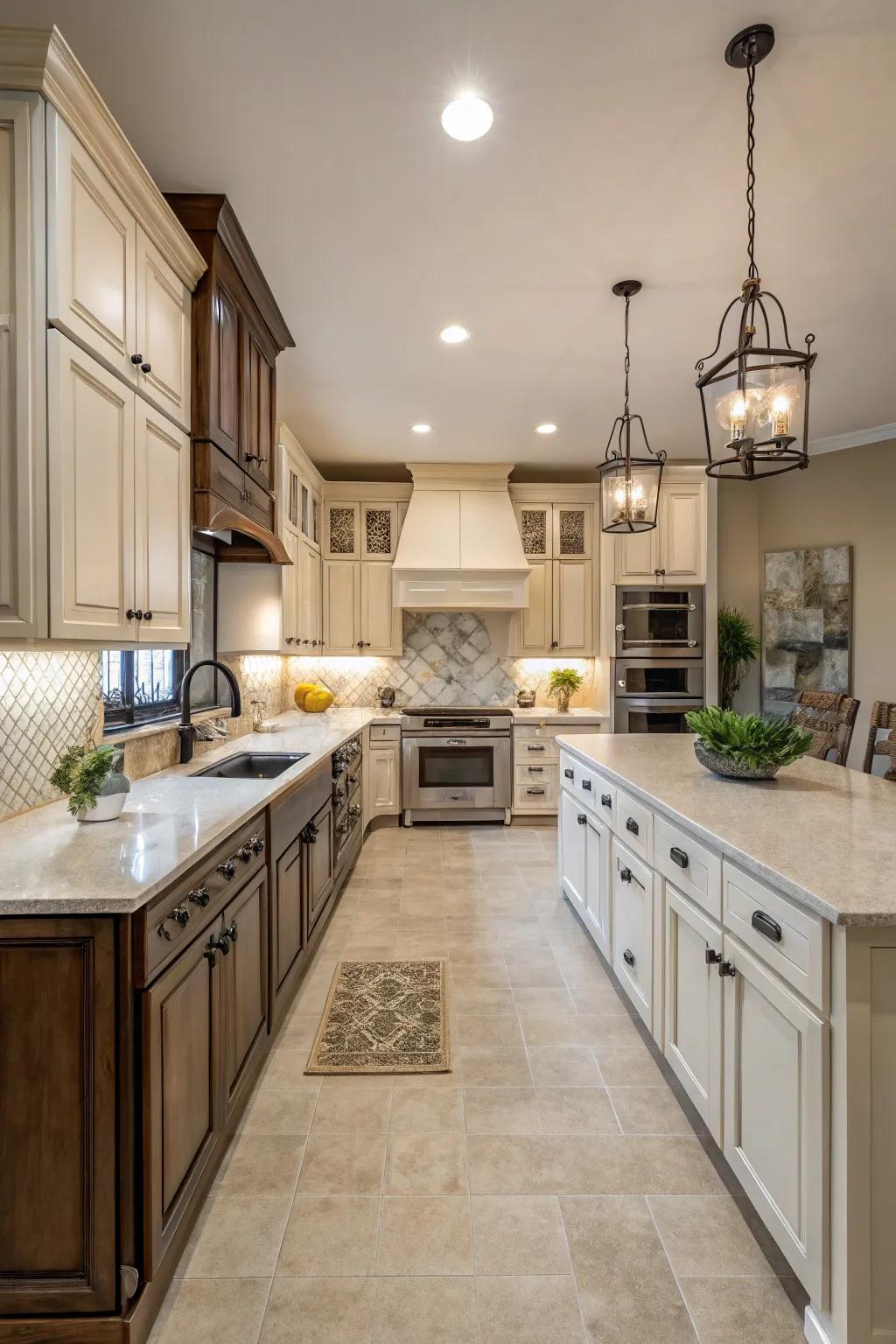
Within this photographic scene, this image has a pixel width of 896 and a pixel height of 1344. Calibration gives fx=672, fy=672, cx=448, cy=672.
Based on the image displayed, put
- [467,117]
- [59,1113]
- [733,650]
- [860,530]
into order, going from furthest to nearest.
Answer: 1. [733,650]
2. [860,530]
3. [467,117]
4. [59,1113]

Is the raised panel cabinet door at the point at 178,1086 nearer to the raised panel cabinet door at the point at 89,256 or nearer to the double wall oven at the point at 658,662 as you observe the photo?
the raised panel cabinet door at the point at 89,256

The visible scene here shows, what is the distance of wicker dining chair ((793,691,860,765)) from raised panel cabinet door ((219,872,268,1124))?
2.40 m

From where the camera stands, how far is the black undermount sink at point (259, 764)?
3029mm

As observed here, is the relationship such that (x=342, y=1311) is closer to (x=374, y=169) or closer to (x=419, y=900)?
(x=419, y=900)

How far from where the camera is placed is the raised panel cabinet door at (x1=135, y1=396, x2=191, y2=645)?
1.93m

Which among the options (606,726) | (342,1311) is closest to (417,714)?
(606,726)

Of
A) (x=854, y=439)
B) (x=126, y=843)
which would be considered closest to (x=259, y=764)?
(x=126, y=843)

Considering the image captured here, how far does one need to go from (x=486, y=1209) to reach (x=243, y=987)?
2.76 feet

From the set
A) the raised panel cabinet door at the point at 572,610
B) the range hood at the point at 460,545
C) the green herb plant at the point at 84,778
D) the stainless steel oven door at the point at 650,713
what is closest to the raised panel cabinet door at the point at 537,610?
the raised panel cabinet door at the point at 572,610

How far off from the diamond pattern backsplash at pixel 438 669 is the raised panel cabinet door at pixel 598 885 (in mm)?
2871

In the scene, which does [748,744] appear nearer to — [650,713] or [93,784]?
[93,784]

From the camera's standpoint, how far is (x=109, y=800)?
178cm

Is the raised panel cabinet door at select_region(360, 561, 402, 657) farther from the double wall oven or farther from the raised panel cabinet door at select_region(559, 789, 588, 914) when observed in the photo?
the raised panel cabinet door at select_region(559, 789, 588, 914)

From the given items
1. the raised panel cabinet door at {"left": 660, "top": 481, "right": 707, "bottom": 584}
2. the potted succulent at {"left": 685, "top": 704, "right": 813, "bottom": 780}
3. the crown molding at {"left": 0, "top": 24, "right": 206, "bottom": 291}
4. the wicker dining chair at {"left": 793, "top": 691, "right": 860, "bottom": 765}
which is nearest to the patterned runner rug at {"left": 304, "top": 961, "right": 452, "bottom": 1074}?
the potted succulent at {"left": 685, "top": 704, "right": 813, "bottom": 780}
